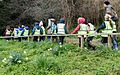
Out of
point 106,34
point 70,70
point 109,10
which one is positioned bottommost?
point 70,70

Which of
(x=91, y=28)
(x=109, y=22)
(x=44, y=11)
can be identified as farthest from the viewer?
(x=44, y=11)

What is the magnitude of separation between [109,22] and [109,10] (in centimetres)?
57

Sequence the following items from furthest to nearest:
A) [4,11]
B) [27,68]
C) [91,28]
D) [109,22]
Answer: [4,11] → [91,28] → [109,22] → [27,68]

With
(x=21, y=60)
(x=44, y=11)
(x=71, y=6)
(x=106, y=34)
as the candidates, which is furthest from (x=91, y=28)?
(x=44, y=11)

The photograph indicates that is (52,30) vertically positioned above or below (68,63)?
above

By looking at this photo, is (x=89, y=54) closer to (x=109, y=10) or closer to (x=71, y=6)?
(x=109, y=10)

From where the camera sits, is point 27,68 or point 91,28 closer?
point 27,68

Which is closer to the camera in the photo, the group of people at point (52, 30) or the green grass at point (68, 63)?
the green grass at point (68, 63)

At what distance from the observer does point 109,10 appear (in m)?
12.6

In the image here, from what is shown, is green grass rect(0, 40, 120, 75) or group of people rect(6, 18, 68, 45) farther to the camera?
group of people rect(6, 18, 68, 45)

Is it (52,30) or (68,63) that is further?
(52,30)

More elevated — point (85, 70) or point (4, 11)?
point (4, 11)

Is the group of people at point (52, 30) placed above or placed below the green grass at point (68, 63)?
above

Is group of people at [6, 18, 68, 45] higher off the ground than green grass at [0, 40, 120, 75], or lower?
higher
